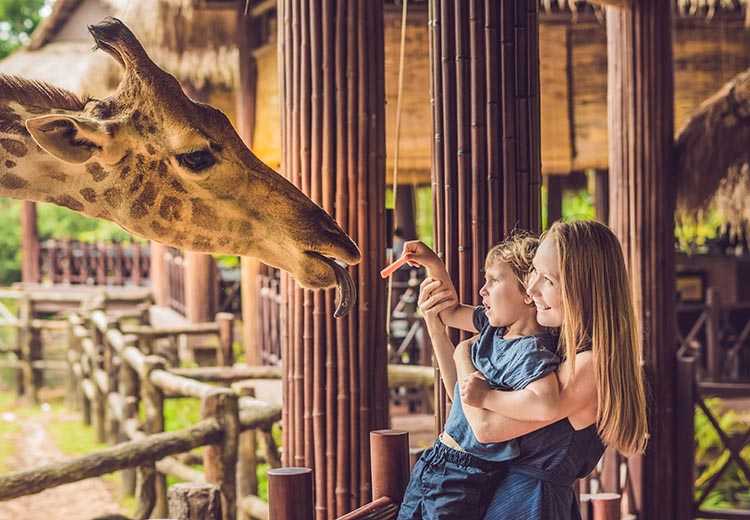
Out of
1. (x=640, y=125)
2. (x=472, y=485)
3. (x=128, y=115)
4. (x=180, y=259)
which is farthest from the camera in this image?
(x=180, y=259)

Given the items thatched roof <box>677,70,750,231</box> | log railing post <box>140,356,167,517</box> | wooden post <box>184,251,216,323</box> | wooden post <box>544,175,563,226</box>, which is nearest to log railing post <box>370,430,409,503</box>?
thatched roof <box>677,70,750,231</box>

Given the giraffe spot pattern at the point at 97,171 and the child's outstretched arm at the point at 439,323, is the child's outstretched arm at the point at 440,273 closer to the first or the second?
the child's outstretched arm at the point at 439,323

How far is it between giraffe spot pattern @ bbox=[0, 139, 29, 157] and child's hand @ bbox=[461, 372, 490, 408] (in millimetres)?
1035

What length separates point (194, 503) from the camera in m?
3.22

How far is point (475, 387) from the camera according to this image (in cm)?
214

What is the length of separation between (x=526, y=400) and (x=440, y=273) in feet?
1.73

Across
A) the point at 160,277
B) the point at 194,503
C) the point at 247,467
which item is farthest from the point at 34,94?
the point at 160,277

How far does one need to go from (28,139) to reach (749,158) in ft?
15.7

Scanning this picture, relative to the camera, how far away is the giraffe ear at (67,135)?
1860mm

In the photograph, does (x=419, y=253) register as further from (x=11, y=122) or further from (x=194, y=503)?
(x=194, y=503)

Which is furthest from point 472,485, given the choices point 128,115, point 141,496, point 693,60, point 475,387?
point 693,60

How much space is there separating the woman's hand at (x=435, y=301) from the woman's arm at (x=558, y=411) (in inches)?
17.0

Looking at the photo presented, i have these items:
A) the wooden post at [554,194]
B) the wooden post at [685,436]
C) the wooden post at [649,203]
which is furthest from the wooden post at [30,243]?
the wooden post at [685,436]

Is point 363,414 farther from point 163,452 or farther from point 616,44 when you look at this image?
point 616,44
